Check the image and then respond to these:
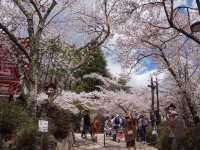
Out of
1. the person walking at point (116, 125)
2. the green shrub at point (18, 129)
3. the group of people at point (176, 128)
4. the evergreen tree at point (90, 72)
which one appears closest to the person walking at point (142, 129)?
the person walking at point (116, 125)

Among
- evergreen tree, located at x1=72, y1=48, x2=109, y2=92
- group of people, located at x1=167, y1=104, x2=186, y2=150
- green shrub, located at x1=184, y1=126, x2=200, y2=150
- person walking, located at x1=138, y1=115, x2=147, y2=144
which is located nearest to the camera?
group of people, located at x1=167, y1=104, x2=186, y2=150

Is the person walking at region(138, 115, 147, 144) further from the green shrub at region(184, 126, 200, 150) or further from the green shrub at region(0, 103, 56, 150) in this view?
the green shrub at region(184, 126, 200, 150)

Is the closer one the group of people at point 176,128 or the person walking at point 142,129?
A: the group of people at point 176,128

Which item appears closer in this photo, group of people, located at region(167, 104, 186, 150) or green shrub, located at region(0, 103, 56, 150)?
group of people, located at region(167, 104, 186, 150)

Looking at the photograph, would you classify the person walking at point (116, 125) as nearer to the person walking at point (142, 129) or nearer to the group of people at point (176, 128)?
the person walking at point (142, 129)

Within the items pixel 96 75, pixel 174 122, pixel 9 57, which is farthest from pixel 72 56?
pixel 96 75

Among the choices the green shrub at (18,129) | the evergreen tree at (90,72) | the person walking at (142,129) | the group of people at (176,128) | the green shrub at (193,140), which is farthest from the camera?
the evergreen tree at (90,72)

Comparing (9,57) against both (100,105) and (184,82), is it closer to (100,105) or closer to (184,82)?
(184,82)

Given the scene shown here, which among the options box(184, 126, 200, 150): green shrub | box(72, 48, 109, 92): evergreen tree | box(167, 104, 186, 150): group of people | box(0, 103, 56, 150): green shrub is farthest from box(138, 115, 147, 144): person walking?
box(72, 48, 109, 92): evergreen tree

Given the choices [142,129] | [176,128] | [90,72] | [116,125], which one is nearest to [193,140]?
[176,128]

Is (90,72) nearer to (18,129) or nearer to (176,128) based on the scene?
(18,129)

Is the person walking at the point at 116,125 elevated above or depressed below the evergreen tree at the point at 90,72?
below

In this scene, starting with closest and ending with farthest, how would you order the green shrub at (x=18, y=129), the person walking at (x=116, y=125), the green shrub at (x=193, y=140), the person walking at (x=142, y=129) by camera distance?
the green shrub at (x=193, y=140), the green shrub at (x=18, y=129), the person walking at (x=142, y=129), the person walking at (x=116, y=125)

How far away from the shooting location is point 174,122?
1499 centimetres
